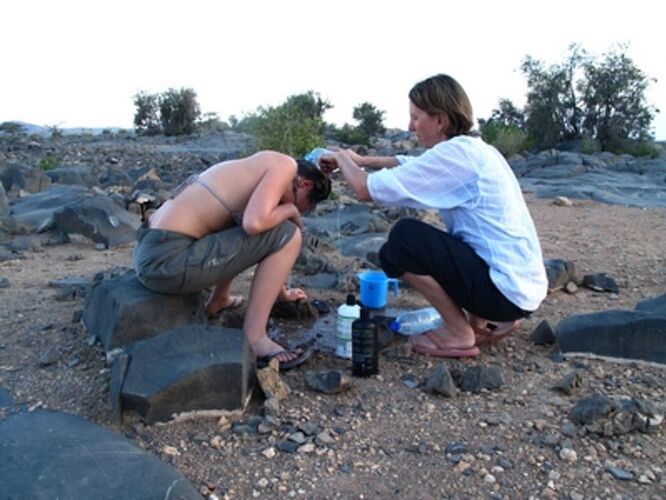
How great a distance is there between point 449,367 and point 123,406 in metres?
1.46

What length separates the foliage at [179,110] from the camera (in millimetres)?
25641

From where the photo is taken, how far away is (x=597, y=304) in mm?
4273

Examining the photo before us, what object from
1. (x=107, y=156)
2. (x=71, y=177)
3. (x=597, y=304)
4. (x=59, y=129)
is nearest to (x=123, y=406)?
(x=597, y=304)

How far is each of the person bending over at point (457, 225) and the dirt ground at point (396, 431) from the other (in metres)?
0.29

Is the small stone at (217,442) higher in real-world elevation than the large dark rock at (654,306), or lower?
lower

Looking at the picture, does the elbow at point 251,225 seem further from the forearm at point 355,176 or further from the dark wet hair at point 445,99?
the dark wet hair at point 445,99

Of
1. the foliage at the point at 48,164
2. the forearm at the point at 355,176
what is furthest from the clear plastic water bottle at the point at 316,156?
the foliage at the point at 48,164

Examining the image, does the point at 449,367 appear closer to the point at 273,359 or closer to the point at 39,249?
the point at 273,359

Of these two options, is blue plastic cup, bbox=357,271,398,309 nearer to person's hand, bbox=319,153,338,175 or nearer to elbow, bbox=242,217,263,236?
person's hand, bbox=319,153,338,175

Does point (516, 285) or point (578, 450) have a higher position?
point (516, 285)

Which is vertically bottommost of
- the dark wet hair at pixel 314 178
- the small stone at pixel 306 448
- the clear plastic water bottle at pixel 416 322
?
the small stone at pixel 306 448

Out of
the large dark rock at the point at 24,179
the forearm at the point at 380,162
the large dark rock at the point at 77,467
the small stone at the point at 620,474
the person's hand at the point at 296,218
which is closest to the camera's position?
the large dark rock at the point at 77,467

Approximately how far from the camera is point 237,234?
3.28 meters

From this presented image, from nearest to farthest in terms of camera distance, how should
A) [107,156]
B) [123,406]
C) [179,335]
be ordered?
[123,406] < [179,335] < [107,156]
